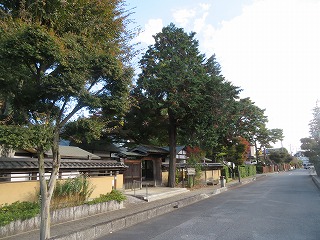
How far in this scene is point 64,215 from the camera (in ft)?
36.1

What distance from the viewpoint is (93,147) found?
1029 inches

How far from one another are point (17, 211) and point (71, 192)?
3.01 metres

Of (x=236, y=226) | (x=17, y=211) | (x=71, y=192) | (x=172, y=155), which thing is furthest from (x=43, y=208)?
(x=172, y=155)

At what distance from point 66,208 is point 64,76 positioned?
607 centimetres

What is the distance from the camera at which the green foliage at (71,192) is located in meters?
12.0

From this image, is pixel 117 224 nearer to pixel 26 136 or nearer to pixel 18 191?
pixel 18 191

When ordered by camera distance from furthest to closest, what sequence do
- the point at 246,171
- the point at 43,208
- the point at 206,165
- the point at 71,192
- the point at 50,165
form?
the point at 246,171 → the point at 206,165 → the point at 71,192 → the point at 50,165 → the point at 43,208

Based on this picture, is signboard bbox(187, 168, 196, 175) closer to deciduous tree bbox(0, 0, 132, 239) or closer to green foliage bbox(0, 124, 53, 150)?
deciduous tree bbox(0, 0, 132, 239)

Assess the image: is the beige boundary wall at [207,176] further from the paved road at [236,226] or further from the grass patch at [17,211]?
the grass patch at [17,211]

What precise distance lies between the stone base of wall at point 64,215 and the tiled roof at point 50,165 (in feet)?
6.40

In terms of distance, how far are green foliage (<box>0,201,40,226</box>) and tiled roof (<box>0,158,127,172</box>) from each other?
1.25 meters

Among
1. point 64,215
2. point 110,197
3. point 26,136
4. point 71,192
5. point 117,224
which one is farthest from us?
point 110,197

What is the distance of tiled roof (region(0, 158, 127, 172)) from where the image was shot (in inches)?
407

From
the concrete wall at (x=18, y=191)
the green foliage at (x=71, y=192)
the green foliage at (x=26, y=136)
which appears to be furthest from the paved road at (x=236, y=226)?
the green foliage at (x=26, y=136)
